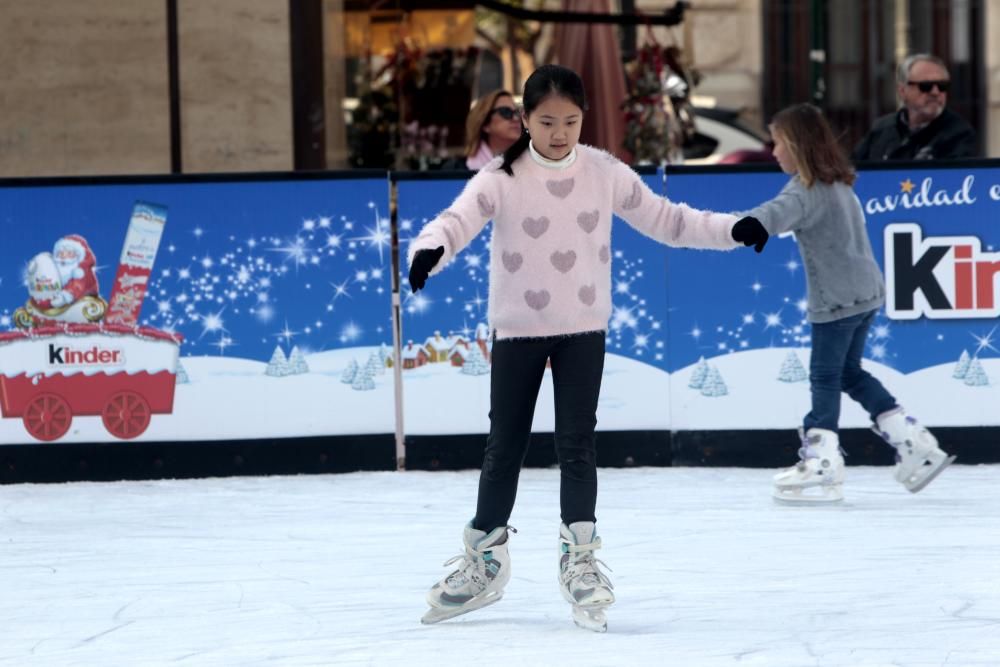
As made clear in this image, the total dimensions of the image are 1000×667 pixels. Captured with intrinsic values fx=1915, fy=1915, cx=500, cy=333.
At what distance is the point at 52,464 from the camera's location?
811 centimetres

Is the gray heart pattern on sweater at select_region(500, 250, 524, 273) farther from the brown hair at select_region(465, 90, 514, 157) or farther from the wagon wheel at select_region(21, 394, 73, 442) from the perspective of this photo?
the brown hair at select_region(465, 90, 514, 157)

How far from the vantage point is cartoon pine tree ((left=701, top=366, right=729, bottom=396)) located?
321 inches

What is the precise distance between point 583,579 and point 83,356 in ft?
11.9

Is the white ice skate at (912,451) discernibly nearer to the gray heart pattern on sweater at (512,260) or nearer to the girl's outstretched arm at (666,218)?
the girl's outstretched arm at (666,218)

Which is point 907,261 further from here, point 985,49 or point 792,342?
point 985,49

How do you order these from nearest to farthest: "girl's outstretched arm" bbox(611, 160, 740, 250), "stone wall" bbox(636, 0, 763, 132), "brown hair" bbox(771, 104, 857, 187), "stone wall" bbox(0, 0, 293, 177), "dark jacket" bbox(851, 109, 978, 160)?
"girl's outstretched arm" bbox(611, 160, 740, 250)
"brown hair" bbox(771, 104, 857, 187)
"dark jacket" bbox(851, 109, 978, 160)
"stone wall" bbox(0, 0, 293, 177)
"stone wall" bbox(636, 0, 763, 132)

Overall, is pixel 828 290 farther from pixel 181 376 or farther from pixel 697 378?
pixel 181 376

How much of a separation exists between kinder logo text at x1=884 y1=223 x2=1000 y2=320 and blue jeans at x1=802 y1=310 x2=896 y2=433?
86 cm

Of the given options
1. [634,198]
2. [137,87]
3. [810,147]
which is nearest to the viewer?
[634,198]

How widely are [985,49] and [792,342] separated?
18354mm

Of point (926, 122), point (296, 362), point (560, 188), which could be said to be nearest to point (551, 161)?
point (560, 188)

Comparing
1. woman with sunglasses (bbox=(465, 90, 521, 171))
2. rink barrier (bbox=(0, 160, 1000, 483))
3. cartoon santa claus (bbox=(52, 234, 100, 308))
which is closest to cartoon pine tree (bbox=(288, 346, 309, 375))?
rink barrier (bbox=(0, 160, 1000, 483))

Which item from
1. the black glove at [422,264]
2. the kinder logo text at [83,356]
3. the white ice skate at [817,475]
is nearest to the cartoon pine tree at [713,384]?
the white ice skate at [817,475]

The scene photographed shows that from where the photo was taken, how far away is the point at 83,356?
8102 mm
